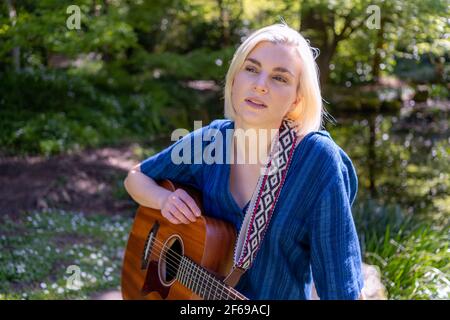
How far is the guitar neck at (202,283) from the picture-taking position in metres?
1.87

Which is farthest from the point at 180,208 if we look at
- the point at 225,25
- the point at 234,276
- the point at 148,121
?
the point at 225,25

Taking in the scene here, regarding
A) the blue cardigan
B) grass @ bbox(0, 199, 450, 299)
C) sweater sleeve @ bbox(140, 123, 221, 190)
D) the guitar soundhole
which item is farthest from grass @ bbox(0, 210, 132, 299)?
the blue cardigan

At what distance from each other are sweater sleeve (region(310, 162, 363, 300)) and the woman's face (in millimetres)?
310

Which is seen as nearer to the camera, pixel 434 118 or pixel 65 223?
pixel 65 223

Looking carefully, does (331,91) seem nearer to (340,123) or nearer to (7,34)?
(340,123)

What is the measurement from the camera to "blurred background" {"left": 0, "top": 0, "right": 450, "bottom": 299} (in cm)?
425

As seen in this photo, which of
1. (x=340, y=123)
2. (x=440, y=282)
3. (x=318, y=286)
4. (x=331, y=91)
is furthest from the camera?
(x=331, y=91)

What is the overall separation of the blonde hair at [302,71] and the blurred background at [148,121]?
1.09 m

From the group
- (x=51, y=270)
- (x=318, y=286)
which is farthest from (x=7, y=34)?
(x=318, y=286)

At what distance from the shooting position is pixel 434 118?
12.4m

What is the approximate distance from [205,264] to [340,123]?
10096 millimetres

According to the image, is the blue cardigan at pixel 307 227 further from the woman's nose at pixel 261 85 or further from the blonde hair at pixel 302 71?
the woman's nose at pixel 261 85
